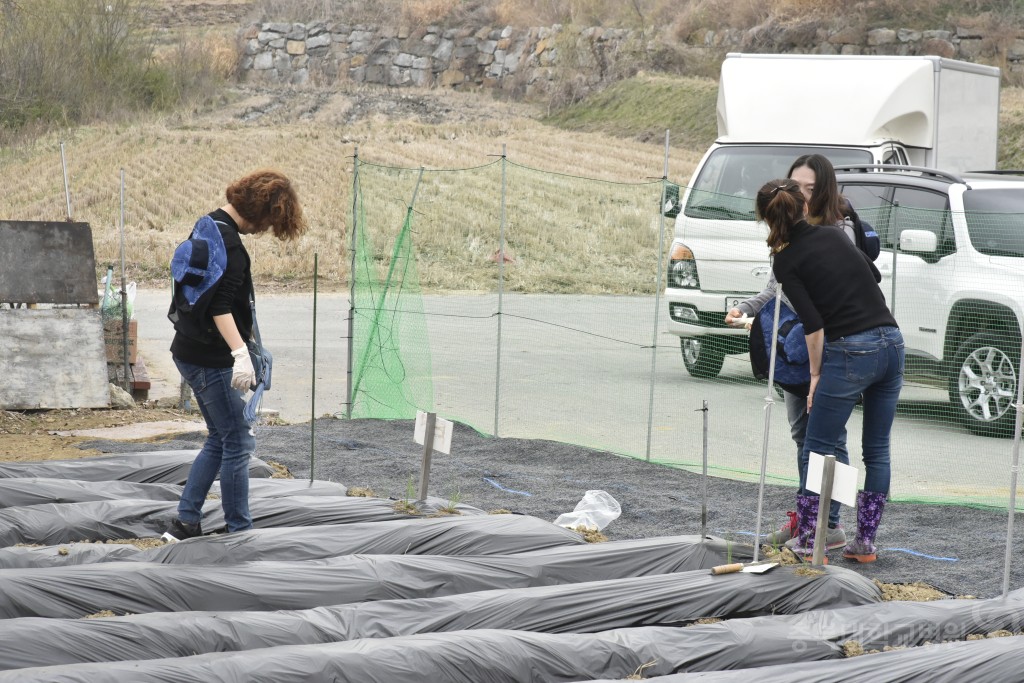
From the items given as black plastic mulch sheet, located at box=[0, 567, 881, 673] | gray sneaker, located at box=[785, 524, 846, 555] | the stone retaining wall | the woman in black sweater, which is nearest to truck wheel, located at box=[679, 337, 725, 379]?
gray sneaker, located at box=[785, 524, 846, 555]

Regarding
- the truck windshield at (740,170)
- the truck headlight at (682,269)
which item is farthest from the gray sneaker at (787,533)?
the truck windshield at (740,170)

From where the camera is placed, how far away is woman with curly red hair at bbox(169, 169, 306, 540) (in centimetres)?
429

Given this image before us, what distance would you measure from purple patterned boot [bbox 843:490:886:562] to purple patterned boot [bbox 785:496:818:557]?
25cm

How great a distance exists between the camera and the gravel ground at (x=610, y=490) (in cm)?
477

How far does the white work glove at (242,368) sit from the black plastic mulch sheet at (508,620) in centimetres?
98

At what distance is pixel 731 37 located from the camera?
32125 mm

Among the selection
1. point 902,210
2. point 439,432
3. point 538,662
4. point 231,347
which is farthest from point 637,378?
point 538,662

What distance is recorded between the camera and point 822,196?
14.4 feet

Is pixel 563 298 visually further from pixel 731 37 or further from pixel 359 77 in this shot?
pixel 359 77

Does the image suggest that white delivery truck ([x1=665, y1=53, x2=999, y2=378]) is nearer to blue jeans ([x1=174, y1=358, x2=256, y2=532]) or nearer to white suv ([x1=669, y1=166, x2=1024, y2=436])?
white suv ([x1=669, y1=166, x2=1024, y2=436])

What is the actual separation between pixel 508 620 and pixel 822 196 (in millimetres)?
1986

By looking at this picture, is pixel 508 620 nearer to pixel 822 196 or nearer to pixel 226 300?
pixel 226 300

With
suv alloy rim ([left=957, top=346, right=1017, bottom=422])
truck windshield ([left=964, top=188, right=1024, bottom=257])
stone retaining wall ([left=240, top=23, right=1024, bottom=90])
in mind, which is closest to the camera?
suv alloy rim ([left=957, top=346, right=1017, bottom=422])

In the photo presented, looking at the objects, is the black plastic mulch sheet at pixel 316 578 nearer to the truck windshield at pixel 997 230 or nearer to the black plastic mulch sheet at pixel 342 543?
the black plastic mulch sheet at pixel 342 543
